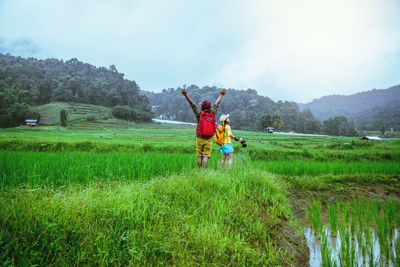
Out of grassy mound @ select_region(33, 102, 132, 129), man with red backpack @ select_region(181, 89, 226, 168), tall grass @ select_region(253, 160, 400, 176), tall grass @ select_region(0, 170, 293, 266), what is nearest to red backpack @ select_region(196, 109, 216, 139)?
man with red backpack @ select_region(181, 89, 226, 168)

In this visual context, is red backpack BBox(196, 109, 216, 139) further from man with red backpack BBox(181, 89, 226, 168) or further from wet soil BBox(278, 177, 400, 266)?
wet soil BBox(278, 177, 400, 266)

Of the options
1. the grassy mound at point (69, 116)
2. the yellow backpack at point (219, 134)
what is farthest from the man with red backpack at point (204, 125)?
the grassy mound at point (69, 116)

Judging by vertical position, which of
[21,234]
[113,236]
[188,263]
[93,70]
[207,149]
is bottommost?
[188,263]

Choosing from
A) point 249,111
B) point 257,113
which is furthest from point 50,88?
point 257,113

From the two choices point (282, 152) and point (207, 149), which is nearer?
point (207, 149)

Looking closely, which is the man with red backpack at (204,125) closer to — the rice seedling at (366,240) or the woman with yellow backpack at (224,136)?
the woman with yellow backpack at (224,136)

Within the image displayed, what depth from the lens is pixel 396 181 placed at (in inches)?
218

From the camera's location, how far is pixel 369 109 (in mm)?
33844

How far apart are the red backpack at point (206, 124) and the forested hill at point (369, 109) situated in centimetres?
2204

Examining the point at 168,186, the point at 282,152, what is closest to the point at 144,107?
the point at 282,152

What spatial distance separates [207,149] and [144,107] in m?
59.1

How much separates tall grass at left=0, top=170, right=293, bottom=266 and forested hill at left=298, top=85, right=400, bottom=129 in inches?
904

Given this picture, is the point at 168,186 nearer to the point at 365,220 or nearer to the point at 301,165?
the point at 365,220

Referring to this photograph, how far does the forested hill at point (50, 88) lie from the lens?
30.0 ft
